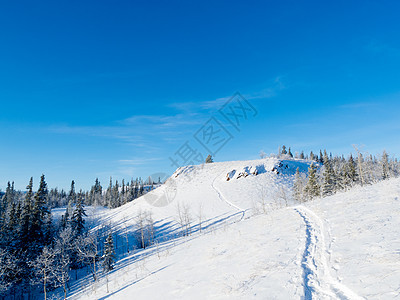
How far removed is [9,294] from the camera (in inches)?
1357

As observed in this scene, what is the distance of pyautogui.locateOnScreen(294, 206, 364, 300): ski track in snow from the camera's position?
5.77 m

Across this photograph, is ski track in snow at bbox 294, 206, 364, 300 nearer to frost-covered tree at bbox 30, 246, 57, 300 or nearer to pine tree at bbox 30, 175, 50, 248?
frost-covered tree at bbox 30, 246, 57, 300

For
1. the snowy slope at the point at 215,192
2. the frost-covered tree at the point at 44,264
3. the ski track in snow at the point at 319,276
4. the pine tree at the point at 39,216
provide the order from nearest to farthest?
the ski track in snow at the point at 319,276, the frost-covered tree at the point at 44,264, the pine tree at the point at 39,216, the snowy slope at the point at 215,192

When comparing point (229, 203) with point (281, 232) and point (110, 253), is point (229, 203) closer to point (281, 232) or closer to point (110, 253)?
point (110, 253)

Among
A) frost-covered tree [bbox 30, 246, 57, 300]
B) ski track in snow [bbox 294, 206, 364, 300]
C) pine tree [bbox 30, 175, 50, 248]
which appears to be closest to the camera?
ski track in snow [bbox 294, 206, 364, 300]

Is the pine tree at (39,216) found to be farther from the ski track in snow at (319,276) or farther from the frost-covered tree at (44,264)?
the ski track in snow at (319,276)

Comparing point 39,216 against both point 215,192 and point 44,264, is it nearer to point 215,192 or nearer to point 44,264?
point 44,264

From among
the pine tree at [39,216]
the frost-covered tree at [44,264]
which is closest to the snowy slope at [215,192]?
the frost-covered tree at [44,264]

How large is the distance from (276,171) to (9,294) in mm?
84016

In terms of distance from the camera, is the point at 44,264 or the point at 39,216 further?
the point at 39,216

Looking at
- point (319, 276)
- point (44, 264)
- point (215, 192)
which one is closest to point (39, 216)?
point (44, 264)

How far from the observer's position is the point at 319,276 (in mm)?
6957

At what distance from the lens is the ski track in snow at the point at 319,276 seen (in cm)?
577

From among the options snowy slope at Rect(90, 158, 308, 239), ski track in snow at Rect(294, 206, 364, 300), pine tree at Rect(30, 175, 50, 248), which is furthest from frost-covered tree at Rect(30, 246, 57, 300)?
ski track in snow at Rect(294, 206, 364, 300)
